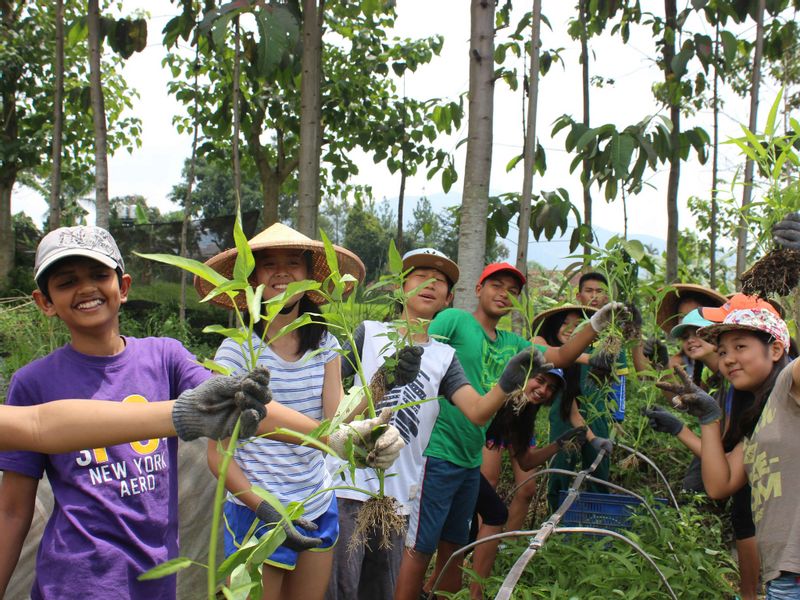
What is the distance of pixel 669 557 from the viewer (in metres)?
2.63

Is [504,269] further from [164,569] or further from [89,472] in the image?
[164,569]

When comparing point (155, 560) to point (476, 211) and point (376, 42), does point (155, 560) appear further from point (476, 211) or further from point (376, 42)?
point (376, 42)

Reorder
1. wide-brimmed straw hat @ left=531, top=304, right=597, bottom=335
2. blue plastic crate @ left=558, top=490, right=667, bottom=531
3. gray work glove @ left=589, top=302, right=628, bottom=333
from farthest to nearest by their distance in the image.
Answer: wide-brimmed straw hat @ left=531, top=304, right=597, bottom=335, blue plastic crate @ left=558, top=490, right=667, bottom=531, gray work glove @ left=589, top=302, right=628, bottom=333

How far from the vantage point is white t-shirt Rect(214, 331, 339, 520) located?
2.02 m

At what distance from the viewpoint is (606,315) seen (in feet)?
8.81

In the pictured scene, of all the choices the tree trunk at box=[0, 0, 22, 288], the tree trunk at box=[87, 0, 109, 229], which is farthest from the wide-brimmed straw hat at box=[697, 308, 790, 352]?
the tree trunk at box=[0, 0, 22, 288]

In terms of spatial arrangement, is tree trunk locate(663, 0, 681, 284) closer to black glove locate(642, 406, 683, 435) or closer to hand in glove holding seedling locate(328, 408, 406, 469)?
black glove locate(642, 406, 683, 435)

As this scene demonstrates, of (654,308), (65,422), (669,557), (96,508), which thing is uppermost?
(654,308)

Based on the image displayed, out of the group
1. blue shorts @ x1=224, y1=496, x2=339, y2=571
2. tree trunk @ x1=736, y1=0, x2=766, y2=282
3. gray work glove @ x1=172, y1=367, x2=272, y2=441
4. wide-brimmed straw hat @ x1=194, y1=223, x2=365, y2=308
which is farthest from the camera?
tree trunk @ x1=736, y1=0, x2=766, y2=282

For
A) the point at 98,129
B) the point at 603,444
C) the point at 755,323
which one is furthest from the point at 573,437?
the point at 98,129

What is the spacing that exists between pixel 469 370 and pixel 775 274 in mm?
1282

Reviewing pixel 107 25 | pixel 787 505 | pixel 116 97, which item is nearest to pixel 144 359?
pixel 787 505

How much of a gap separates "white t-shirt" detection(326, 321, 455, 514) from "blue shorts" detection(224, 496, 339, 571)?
1.04ft

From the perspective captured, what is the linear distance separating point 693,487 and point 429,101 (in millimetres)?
2656
